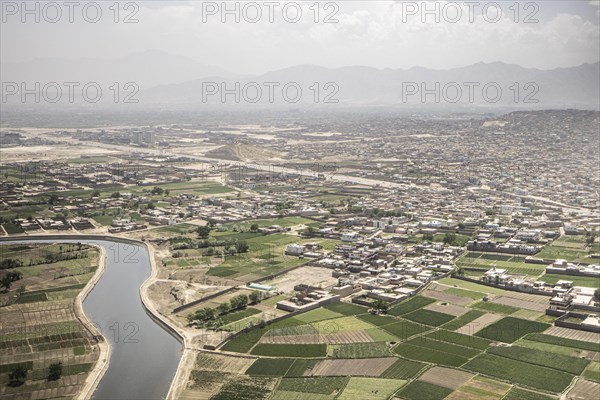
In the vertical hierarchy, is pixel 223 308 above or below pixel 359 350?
above

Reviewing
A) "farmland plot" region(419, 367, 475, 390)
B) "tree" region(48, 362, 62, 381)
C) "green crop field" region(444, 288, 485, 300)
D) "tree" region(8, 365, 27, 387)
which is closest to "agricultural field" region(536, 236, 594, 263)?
"green crop field" region(444, 288, 485, 300)

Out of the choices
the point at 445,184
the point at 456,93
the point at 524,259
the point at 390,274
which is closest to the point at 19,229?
the point at 390,274

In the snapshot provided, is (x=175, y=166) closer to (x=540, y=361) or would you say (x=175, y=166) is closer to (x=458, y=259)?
(x=458, y=259)

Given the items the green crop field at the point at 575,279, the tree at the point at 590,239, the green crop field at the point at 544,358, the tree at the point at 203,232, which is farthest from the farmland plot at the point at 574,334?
the tree at the point at 203,232

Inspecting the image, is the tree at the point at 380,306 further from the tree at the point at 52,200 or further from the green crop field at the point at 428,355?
the tree at the point at 52,200

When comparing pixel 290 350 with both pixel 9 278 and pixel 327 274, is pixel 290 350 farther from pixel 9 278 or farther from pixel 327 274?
pixel 9 278

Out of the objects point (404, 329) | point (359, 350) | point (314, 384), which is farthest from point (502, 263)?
point (314, 384)
